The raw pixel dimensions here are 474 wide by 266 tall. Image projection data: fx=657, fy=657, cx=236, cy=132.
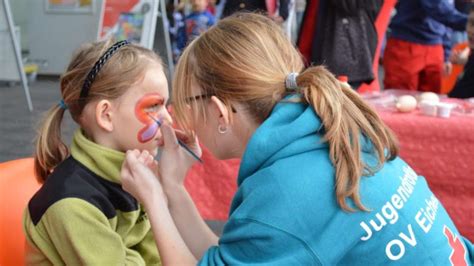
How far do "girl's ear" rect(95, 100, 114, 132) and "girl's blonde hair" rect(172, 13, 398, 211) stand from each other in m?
0.26

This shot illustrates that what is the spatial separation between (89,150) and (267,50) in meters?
0.49

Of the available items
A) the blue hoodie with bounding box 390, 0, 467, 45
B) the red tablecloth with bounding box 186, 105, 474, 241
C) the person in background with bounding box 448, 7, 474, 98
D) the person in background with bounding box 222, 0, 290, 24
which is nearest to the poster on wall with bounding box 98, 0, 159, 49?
the person in background with bounding box 222, 0, 290, 24

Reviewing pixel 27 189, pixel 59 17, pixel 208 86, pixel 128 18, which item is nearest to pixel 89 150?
pixel 27 189

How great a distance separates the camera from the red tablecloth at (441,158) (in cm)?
263

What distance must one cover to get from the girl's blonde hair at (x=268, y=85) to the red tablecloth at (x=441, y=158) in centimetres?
145

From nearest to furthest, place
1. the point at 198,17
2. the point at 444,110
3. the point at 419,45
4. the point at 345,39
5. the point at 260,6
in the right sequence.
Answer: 1. the point at 444,110
2. the point at 345,39
3. the point at 419,45
4. the point at 260,6
5. the point at 198,17

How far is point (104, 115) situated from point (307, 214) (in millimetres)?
635

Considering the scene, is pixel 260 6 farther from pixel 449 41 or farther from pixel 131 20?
pixel 131 20

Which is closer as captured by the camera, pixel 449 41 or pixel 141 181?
pixel 141 181

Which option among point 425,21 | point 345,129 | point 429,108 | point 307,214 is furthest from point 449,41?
point 307,214

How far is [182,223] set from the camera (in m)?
1.50

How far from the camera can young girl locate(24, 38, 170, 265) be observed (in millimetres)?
1382

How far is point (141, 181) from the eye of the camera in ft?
4.39

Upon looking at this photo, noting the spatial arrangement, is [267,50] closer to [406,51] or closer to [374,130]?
[374,130]
